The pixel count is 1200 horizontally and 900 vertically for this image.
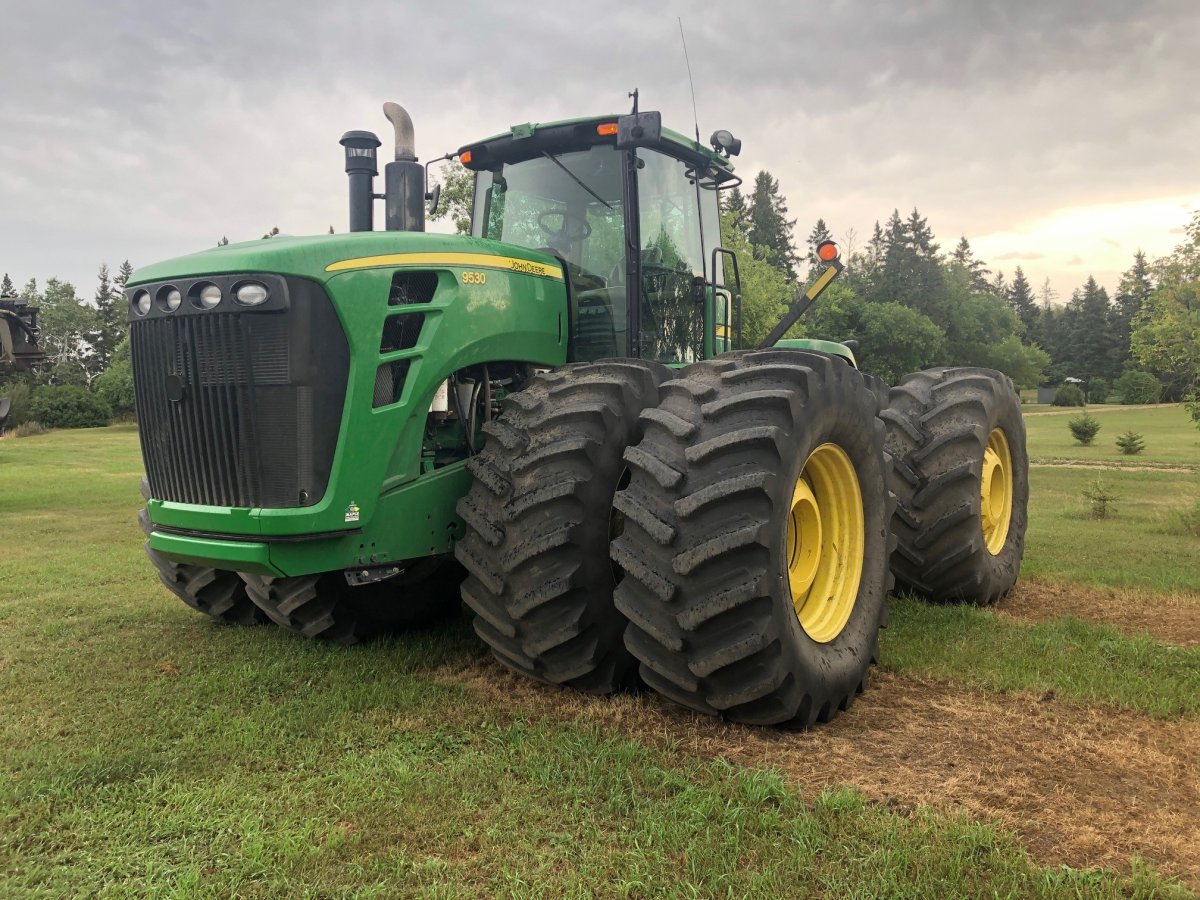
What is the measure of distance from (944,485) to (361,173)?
399 centimetres

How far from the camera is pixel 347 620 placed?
4867 mm

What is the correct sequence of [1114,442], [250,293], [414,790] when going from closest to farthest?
[414,790] < [250,293] < [1114,442]

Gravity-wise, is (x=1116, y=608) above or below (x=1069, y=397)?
above

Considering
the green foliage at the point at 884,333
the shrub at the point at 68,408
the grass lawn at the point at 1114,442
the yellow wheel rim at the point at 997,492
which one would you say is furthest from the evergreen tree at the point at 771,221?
the yellow wheel rim at the point at 997,492

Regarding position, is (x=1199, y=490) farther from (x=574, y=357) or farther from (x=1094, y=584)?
(x=574, y=357)

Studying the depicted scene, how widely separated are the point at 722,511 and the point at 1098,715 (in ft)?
6.29

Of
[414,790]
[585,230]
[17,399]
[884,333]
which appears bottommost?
[414,790]

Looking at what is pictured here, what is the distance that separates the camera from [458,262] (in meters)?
4.18

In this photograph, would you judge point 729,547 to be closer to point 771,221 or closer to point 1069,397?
point 1069,397

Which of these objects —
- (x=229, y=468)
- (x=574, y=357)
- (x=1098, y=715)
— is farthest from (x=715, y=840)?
(x=574, y=357)

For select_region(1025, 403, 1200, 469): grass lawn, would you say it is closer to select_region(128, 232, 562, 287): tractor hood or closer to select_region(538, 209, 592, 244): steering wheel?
select_region(538, 209, 592, 244): steering wheel

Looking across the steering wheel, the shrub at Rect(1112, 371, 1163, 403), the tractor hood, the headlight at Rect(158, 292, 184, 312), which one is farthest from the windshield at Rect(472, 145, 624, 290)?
the shrub at Rect(1112, 371, 1163, 403)

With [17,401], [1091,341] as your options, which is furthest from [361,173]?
[1091,341]

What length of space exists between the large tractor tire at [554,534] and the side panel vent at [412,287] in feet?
2.15
